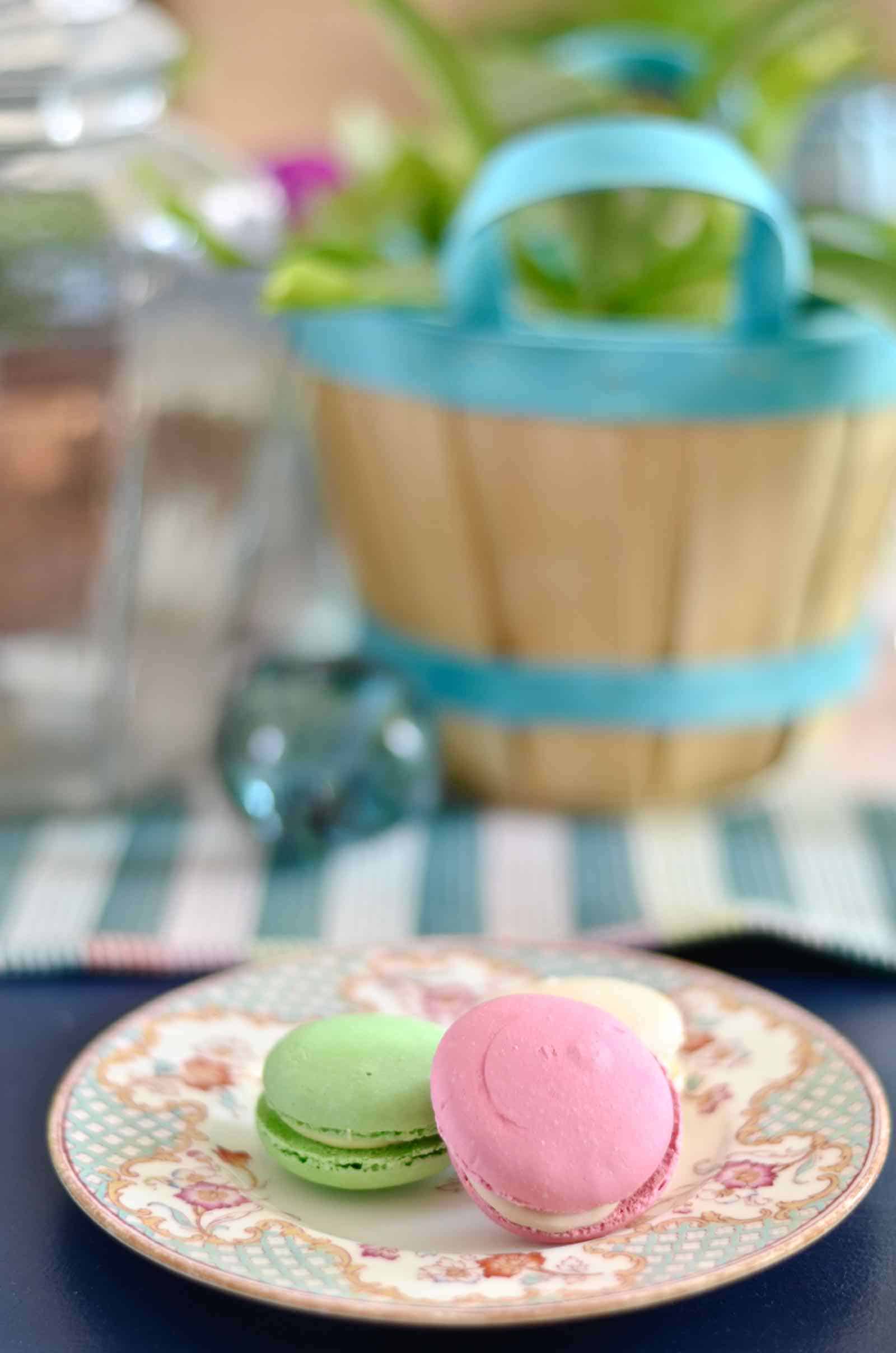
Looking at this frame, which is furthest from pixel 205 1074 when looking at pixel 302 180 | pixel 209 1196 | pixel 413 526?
pixel 302 180

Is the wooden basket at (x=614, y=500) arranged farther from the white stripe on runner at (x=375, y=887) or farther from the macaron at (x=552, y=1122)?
the macaron at (x=552, y=1122)

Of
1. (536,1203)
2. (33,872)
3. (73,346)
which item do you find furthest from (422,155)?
(536,1203)

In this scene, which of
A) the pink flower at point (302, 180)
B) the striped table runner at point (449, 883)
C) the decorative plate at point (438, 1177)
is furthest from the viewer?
the pink flower at point (302, 180)

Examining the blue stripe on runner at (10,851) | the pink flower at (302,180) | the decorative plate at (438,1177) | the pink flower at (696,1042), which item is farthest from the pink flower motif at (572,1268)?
the pink flower at (302,180)

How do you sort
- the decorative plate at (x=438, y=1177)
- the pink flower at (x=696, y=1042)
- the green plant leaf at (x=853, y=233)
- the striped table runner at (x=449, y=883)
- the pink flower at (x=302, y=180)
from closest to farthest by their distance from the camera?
the decorative plate at (x=438, y=1177)
the pink flower at (x=696, y=1042)
the striped table runner at (x=449, y=883)
the green plant leaf at (x=853, y=233)
the pink flower at (x=302, y=180)

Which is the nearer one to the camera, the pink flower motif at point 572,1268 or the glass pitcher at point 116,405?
the pink flower motif at point 572,1268

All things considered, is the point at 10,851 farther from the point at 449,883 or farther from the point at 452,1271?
the point at 452,1271

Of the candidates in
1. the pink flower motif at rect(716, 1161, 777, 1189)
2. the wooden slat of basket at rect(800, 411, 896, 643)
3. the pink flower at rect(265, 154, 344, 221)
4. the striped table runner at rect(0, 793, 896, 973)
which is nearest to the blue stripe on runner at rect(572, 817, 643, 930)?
the striped table runner at rect(0, 793, 896, 973)

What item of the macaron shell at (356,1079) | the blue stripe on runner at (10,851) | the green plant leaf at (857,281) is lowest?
the blue stripe on runner at (10,851)
